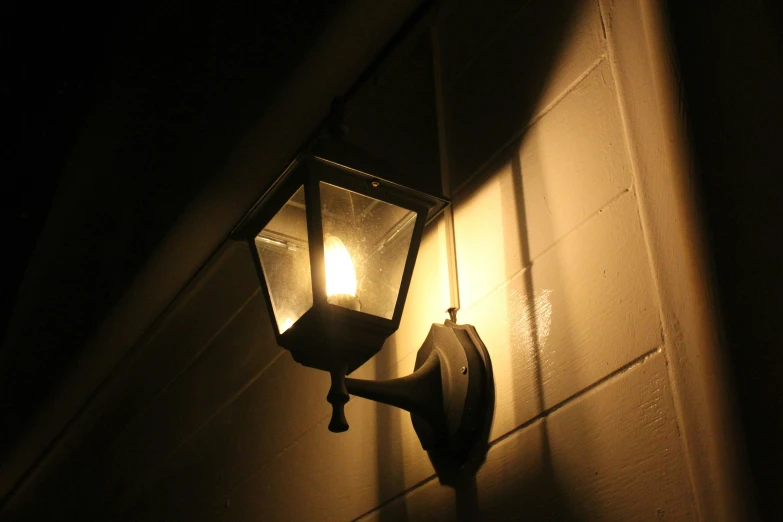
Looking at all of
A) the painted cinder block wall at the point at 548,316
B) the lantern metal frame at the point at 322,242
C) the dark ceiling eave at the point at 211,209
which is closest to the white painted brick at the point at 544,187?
the painted cinder block wall at the point at 548,316

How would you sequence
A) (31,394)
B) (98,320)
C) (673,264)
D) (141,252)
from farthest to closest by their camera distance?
(31,394), (98,320), (141,252), (673,264)

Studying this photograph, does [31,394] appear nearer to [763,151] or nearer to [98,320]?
[98,320]

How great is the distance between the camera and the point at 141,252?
3.52m

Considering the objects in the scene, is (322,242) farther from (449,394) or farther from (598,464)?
(598,464)

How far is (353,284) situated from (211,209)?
1.68 meters

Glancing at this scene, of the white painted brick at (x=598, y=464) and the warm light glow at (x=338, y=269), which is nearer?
the white painted brick at (x=598, y=464)

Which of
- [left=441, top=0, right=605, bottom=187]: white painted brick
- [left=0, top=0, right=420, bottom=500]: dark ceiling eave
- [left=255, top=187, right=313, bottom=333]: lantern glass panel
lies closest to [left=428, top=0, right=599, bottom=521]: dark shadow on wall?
[left=441, top=0, right=605, bottom=187]: white painted brick

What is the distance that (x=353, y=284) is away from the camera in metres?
1.67

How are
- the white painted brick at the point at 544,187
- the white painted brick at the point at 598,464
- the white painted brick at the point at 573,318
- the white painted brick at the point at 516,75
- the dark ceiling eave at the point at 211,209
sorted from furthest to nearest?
the dark ceiling eave at the point at 211,209
the white painted brick at the point at 516,75
the white painted brick at the point at 544,187
the white painted brick at the point at 573,318
the white painted brick at the point at 598,464

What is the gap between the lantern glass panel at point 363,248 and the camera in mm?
1652

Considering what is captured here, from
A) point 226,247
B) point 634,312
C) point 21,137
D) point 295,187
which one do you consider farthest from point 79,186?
point 634,312

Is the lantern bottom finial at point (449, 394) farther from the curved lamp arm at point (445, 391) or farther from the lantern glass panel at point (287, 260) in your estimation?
the lantern glass panel at point (287, 260)

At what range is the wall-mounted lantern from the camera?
5.30 feet

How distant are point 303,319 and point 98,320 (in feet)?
8.17
